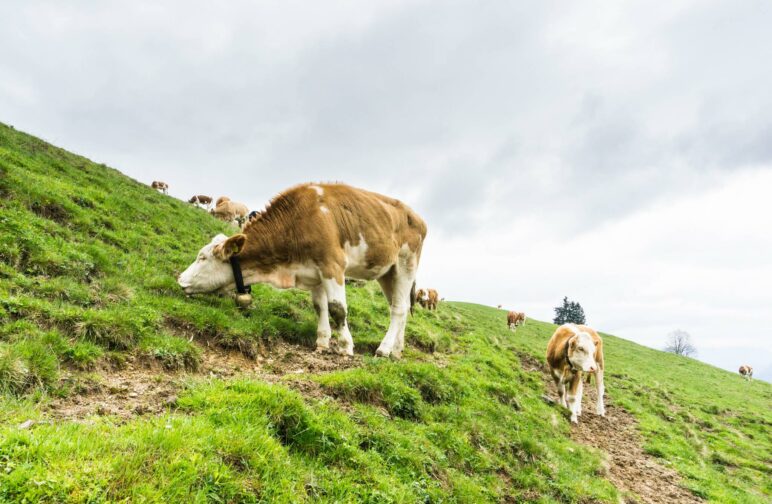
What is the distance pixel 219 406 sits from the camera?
4.08 meters

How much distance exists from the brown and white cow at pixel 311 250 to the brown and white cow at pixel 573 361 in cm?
571

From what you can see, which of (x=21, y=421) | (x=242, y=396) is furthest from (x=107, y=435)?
(x=242, y=396)

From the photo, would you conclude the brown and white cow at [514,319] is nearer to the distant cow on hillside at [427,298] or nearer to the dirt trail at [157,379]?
the distant cow on hillside at [427,298]

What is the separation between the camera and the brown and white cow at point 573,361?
11.3 metres

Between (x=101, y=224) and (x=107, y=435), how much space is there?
353 inches

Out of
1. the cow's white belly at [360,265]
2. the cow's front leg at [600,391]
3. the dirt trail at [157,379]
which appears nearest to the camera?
the dirt trail at [157,379]

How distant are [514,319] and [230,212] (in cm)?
2413

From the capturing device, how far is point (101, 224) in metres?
10.4

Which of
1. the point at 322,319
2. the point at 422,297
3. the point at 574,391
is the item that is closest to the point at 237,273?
the point at 322,319

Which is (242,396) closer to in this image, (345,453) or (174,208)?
(345,453)

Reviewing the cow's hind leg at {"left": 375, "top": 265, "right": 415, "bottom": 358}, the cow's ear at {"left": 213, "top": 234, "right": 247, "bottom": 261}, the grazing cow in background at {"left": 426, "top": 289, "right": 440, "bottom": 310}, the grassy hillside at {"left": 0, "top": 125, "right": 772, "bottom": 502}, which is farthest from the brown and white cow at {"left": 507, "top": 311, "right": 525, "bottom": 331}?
the cow's ear at {"left": 213, "top": 234, "right": 247, "bottom": 261}

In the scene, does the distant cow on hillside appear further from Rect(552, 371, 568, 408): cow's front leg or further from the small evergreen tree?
the small evergreen tree

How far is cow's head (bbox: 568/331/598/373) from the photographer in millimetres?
11124

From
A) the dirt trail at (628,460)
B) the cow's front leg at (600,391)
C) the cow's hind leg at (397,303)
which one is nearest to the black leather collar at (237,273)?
the cow's hind leg at (397,303)
